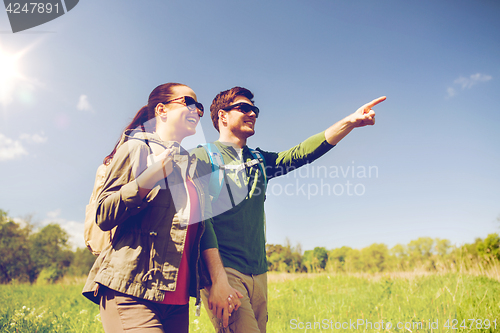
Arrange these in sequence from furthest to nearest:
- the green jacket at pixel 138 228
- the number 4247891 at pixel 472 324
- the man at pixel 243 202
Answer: the number 4247891 at pixel 472 324, the man at pixel 243 202, the green jacket at pixel 138 228

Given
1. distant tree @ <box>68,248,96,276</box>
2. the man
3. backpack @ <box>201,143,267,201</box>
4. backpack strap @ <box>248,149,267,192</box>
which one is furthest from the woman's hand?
distant tree @ <box>68,248,96,276</box>

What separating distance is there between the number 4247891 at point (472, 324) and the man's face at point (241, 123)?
3.87m

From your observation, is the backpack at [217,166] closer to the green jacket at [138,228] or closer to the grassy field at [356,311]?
the green jacket at [138,228]

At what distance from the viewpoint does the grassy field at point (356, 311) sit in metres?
4.01

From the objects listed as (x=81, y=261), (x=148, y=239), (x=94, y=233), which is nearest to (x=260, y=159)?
(x=148, y=239)

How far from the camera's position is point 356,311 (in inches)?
182


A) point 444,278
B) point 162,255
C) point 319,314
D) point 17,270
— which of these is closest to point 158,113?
point 162,255

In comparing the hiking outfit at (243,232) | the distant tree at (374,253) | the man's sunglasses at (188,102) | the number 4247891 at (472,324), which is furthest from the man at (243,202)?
the distant tree at (374,253)

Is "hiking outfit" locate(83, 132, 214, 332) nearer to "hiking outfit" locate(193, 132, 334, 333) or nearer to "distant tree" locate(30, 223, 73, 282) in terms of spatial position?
"hiking outfit" locate(193, 132, 334, 333)

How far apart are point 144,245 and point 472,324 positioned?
15.6ft

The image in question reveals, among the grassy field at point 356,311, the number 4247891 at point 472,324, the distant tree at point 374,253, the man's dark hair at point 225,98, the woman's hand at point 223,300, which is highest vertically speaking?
the man's dark hair at point 225,98

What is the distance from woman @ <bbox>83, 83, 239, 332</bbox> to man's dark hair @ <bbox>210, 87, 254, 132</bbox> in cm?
119

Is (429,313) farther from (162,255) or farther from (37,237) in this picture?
(37,237)

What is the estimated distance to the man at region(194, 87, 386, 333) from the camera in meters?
2.03
